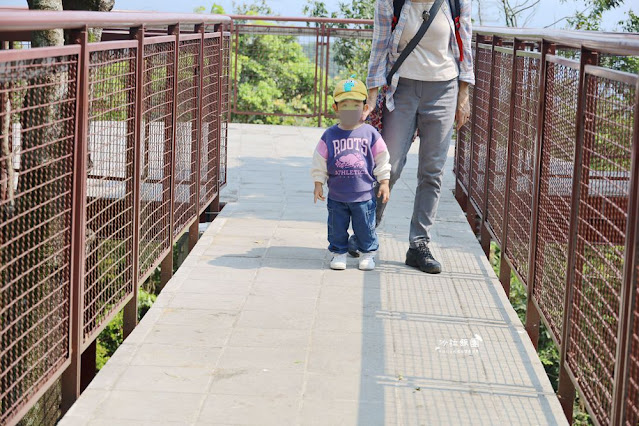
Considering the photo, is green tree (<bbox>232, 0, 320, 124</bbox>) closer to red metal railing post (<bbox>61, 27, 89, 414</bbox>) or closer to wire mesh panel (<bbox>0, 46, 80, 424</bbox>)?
red metal railing post (<bbox>61, 27, 89, 414</bbox>)

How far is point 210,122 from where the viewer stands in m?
7.79

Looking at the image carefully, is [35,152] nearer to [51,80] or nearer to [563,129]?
[51,80]

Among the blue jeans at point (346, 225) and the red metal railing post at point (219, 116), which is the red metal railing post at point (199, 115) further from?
the blue jeans at point (346, 225)

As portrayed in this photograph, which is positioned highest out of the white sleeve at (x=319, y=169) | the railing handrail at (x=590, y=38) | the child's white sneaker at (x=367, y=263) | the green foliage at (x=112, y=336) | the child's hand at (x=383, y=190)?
the railing handrail at (x=590, y=38)

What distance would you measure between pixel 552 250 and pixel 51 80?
8.46ft

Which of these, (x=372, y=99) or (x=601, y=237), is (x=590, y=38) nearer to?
(x=601, y=237)

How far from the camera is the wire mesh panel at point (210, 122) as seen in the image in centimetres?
738

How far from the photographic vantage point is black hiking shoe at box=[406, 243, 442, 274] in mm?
6367

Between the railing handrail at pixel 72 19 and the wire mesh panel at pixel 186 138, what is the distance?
1.38 feet

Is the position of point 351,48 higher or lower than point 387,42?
higher

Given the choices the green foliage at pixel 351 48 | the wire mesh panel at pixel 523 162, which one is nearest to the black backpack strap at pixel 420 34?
the wire mesh panel at pixel 523 162

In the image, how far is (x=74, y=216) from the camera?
3.95 m

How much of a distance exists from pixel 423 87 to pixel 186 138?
1.57 m

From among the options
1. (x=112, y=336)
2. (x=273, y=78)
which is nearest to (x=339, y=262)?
(x=112, y=336)
